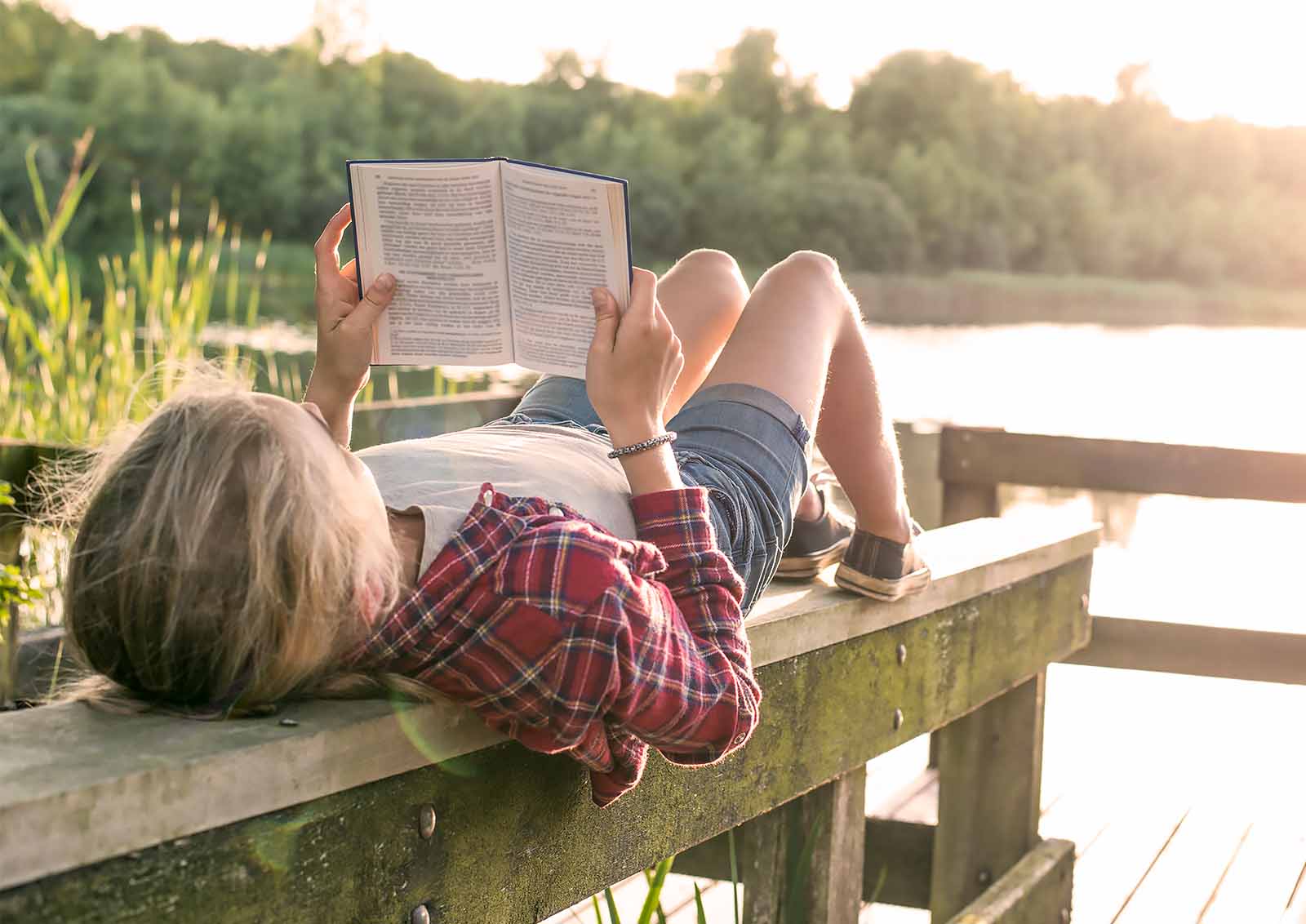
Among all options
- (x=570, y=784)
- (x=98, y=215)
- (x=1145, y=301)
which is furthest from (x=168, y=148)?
(x=570, y=784)

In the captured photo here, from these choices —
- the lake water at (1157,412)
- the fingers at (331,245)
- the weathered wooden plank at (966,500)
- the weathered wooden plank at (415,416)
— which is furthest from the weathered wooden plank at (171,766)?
the lake water at (1157,412)

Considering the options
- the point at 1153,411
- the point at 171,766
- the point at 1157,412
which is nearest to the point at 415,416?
the point at 171,766

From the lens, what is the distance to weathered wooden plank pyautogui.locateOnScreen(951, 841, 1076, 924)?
2406mm

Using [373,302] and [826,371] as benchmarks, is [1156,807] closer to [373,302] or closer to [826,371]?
[826,371]

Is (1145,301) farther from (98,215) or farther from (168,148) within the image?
(168,148)

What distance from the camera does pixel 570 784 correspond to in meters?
1.57

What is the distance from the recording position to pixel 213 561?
1.21 metres

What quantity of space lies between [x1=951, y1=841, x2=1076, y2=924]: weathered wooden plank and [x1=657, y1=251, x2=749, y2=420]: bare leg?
1.00 meters

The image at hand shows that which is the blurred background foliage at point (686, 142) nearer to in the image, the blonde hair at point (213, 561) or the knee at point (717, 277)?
the knee at point (717, 277)

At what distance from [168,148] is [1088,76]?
1805 cm

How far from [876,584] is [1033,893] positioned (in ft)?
2.88

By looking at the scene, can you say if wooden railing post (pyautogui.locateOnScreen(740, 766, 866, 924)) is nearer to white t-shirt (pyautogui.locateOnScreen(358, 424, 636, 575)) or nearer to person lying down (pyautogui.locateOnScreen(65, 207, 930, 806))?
person lying down (pyautogui.locateOnScreen(65, 207, 930, 806))

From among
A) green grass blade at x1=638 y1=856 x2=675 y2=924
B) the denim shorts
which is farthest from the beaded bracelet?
green grass blade at x1=638 y1=856 x2=675 y2=924

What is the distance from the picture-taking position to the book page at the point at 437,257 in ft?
5.10
